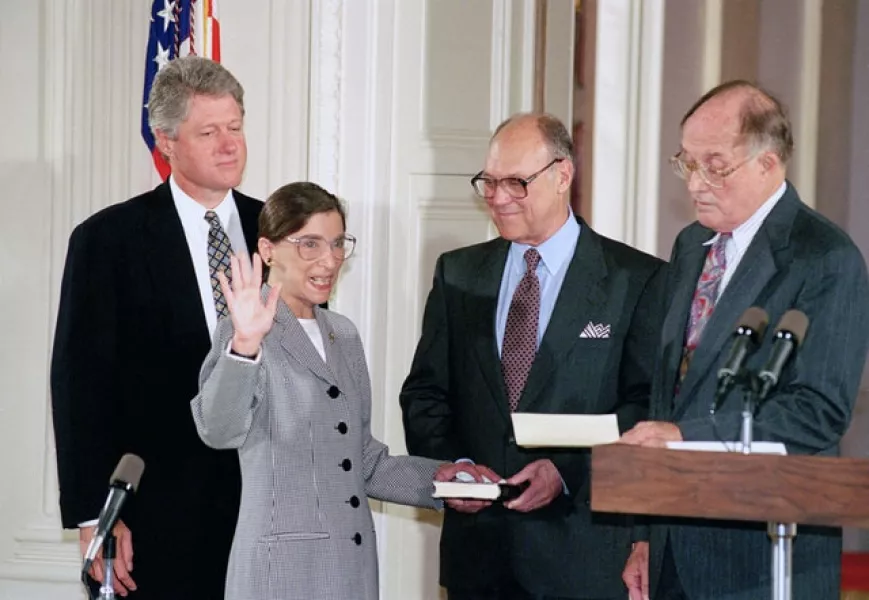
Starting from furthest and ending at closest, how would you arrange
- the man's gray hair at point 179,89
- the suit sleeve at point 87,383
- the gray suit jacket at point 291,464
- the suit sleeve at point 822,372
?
the man's gray hair at point 179,89 → the suit sleeve at point 87,383 → the gray suit jacket at point 291,464 → the suit sleeve at point 822,372

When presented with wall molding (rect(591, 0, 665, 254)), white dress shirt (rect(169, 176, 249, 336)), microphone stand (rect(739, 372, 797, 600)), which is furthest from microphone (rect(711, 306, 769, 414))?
wall molding (rect(591, 0, 665, 254))

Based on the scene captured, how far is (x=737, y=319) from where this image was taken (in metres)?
3.74

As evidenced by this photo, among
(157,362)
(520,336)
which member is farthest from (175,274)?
(520,336)

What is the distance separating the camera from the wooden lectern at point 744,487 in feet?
10.1

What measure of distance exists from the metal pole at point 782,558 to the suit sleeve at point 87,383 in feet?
6.71

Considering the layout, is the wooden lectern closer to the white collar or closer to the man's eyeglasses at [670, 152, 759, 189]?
the man's eyeglasses at [670, 152, 759, 189]

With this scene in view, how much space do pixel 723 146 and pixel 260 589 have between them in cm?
159

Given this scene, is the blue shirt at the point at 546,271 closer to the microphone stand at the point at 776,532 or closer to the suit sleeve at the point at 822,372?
the suit sleeve at the point at 822,372

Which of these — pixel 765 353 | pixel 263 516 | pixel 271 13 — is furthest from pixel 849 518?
pixel 271 13

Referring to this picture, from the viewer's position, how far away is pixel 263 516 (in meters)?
4.01

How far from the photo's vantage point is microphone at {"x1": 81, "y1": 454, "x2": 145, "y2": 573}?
311 cm

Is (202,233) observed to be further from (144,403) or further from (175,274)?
(144,403)

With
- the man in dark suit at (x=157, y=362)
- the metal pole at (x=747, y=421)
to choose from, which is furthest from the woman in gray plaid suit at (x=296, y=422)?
the metal pole at (x=747, y=421)

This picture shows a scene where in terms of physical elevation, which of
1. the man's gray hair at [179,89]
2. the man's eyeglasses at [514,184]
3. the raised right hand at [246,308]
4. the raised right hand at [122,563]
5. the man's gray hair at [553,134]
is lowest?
the raised right hand at [122,563]
